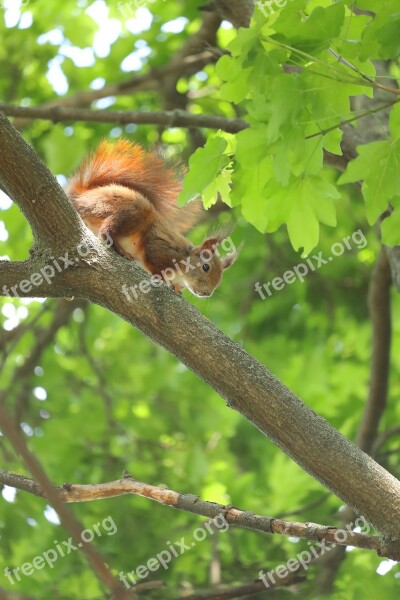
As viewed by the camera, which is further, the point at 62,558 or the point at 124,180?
the point at 62,558

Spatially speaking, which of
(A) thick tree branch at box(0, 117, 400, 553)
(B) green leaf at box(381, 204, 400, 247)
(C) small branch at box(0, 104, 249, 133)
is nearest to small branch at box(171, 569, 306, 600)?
(A) thick tree branch at box(0, 117, 400, 553)

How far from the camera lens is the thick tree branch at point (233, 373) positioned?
1820 mm

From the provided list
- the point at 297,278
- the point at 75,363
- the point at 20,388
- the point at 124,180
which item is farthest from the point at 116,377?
the point at 124,180

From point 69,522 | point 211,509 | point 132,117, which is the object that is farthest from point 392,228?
point 132,117

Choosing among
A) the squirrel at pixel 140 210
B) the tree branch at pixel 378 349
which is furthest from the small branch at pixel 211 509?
the tree branch at pixel 378 349

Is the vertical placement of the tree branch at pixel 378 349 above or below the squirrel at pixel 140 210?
below

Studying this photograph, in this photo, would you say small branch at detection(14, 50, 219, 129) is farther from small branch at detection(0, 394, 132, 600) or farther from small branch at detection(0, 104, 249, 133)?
small branch at detection(0, 394, 132, 600)

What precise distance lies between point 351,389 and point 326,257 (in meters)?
0.92

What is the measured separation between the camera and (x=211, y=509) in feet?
6.59

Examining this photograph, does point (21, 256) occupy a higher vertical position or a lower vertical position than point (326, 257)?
higher

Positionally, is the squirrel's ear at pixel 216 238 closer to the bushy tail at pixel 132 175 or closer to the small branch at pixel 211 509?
the bushy tail at pixel 132 175

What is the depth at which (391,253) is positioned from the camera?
3.09 m

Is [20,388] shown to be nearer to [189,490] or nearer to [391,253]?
[189,490]

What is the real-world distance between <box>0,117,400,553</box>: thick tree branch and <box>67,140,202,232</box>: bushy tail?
126cm
